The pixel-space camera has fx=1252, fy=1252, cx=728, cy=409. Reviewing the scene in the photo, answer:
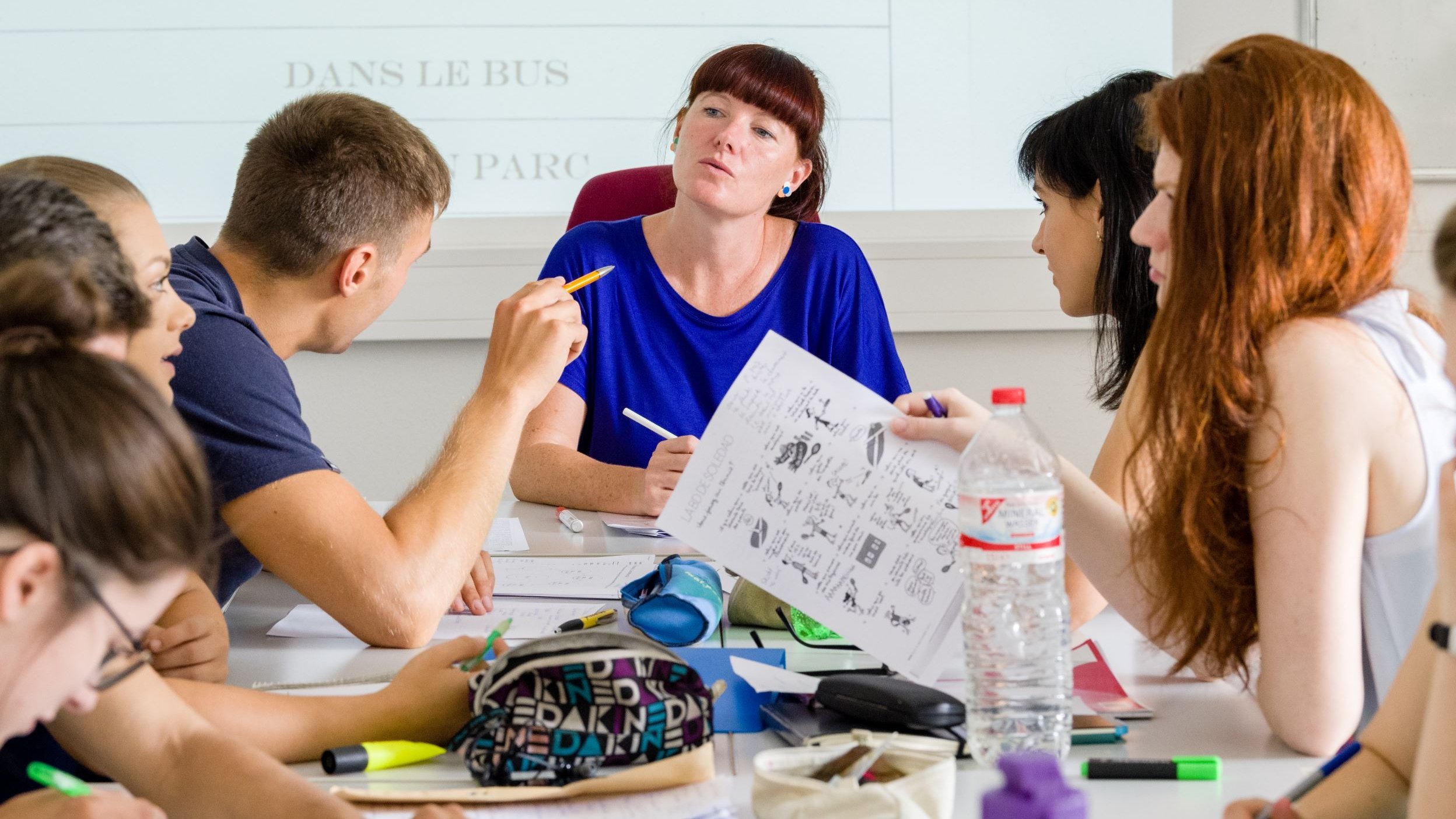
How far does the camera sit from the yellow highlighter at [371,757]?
901mm

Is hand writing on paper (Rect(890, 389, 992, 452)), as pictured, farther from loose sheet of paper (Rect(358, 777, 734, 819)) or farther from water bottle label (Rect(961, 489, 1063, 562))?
loose sheet of paper (Rect(358, 777, 734, 819))

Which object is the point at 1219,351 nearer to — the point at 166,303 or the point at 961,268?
the point at 166,303

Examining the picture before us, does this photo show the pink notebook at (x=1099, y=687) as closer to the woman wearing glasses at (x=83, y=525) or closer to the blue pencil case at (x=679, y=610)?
the blue pencil case at (x=679, y=610)

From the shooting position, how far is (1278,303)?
38.5 inches

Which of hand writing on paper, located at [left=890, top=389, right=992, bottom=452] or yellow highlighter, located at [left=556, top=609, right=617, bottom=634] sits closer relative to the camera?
hand writing on paper, located at [left=890, top=389, right=992, bottom=452]

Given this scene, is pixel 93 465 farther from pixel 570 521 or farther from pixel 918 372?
pixel 918 372

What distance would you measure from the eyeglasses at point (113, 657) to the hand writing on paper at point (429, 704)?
0.23 m

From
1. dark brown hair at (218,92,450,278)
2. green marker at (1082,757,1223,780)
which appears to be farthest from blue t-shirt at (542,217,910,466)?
green marker at (1082,757,1223,780)

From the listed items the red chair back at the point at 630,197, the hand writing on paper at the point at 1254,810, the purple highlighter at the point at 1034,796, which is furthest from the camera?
the red chair back at the point at 630,197

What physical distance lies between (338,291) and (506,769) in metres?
0.82

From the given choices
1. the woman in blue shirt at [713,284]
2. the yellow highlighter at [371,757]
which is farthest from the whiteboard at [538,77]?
the yellow highlighter at [371,757]

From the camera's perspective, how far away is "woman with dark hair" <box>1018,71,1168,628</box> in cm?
164

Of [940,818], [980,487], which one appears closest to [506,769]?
[940,818]

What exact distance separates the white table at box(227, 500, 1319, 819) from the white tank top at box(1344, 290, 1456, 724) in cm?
12
